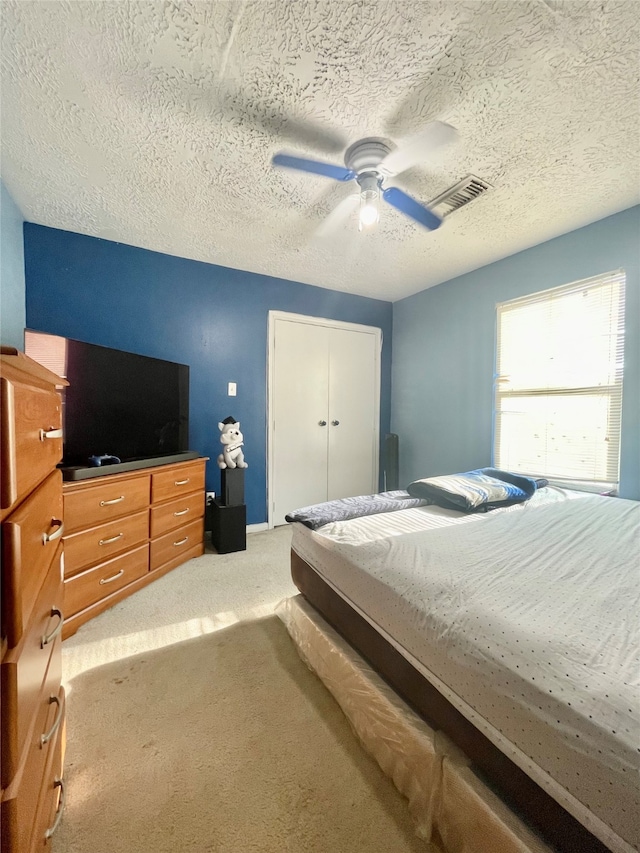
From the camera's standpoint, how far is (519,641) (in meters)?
0.73

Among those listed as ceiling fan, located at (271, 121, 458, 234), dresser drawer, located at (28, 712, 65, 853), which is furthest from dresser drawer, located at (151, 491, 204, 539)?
ceiling fan, located at (271, 121, 458, 234)

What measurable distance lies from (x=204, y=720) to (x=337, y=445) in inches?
106

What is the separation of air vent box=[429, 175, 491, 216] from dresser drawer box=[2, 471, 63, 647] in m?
2.30

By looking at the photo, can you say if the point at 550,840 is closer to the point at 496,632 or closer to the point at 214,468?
the point at 496,632

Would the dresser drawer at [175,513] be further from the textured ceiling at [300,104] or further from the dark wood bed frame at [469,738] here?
the textured ceiling at [300,104]

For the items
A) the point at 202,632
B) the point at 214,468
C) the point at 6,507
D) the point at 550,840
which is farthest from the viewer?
the point at 214,468

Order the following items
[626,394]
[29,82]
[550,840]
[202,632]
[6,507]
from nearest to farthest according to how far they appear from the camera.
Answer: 1. [6,507]
2. [550,840]
3. [29,82]
4. [202,632]
5. [626,394]

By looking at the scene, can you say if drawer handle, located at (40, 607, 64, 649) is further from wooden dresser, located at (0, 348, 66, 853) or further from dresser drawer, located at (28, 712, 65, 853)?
dresser drawer, located at (28, 712, 65, 853)

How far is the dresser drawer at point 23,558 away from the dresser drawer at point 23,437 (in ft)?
0.10

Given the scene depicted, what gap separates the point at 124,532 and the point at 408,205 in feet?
7.81

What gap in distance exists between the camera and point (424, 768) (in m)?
0.88

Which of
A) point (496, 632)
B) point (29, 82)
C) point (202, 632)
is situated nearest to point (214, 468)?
point (202, 632)

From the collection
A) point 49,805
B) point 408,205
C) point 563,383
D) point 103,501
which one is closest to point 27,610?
point 49,805

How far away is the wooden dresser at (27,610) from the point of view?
49cm
